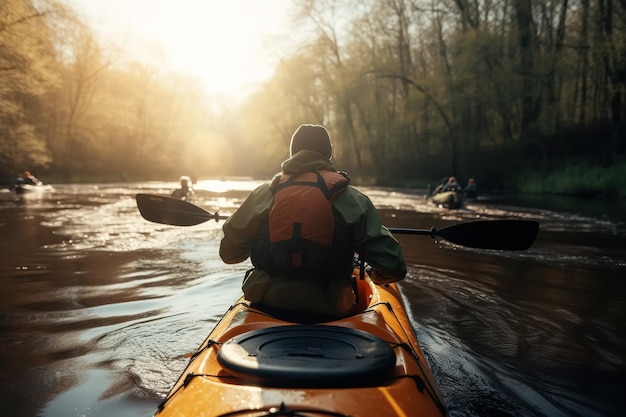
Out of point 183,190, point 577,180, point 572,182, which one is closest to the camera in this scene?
point 183,190

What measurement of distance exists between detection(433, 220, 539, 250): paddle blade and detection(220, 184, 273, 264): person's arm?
1.95 metres

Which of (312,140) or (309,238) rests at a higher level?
(312,140)

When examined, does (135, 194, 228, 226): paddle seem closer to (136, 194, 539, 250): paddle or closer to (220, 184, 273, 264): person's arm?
(136, 194, 539, 250): paddle

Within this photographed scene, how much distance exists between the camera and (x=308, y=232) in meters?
2.41

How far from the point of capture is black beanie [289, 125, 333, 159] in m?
2.72

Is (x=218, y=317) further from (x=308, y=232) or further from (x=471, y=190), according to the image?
(x=471, y=190)

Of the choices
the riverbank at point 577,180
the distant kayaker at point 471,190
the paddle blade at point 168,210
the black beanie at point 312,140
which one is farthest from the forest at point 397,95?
the black beanie at point 312,140

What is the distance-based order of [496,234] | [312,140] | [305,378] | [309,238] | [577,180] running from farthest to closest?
[577,180], [496,234], [312,140], [309,238], [305,378]

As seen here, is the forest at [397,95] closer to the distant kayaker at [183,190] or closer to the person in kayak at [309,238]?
the distant kayaker at [183,190]

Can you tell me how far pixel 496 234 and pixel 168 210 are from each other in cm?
299

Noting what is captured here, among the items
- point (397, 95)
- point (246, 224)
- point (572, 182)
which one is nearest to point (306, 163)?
point (246, 224)

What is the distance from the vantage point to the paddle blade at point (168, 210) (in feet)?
14.4

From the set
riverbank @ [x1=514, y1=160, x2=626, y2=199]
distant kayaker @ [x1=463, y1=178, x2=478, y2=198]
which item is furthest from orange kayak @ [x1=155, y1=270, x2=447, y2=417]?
riverbank @ [x1=514, y1=160, x2=626, y2=199]

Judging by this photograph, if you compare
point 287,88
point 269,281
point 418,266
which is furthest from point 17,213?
point 287,88
